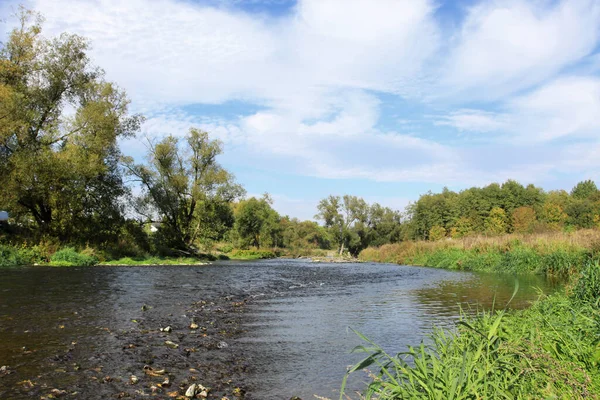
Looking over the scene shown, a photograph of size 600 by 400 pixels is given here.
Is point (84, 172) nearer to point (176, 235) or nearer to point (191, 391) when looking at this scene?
point (176, 235)

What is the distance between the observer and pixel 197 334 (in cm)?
916

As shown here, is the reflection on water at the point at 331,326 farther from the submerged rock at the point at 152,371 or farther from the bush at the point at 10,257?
the bush at the point at 10,257

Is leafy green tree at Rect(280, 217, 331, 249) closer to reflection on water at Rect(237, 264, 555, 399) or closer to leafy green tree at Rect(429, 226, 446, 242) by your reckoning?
leafy green tree at Rect(429, 226, 446, 242)

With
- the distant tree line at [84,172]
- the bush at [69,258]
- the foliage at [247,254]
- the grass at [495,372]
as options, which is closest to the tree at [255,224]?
the foliage at [247,254]

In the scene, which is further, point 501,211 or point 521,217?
point 501,211

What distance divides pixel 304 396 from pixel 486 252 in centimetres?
3095

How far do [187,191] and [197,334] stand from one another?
41635 millimetres

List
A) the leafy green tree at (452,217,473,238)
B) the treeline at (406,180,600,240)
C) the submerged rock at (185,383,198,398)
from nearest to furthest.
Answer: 1. the submerged rock at (185,383,198,398)
2. the treeline at (406,180,600,240)
3. the leafy green tree at (452,217,473,238)

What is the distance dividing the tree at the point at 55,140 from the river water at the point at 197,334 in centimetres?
1300

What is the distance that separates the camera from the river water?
6121 mm

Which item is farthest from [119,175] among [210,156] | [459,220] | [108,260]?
[459,220]

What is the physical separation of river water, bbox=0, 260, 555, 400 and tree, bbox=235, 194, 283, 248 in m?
65.4

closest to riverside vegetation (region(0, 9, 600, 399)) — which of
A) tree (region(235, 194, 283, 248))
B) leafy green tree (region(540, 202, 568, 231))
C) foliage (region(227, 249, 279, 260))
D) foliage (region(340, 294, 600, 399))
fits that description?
foliage (region(340, 294, 600, 399))

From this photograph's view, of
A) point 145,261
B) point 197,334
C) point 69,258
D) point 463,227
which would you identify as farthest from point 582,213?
point 197,334
